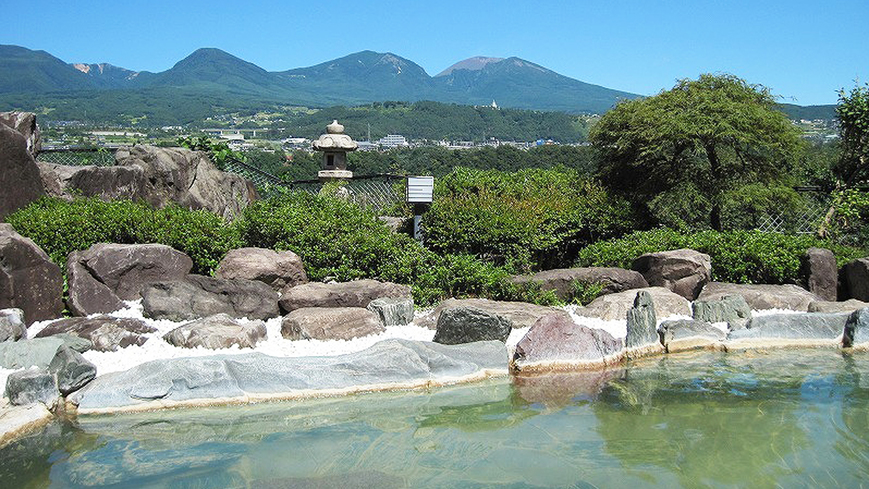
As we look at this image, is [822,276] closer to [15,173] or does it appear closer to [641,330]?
[641,330]

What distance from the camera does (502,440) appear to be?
5891 mm

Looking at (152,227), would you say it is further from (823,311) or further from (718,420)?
(823,311)

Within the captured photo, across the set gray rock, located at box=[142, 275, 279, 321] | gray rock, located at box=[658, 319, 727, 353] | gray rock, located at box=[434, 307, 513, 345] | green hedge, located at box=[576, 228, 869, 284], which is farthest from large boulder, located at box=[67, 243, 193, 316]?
green hedge, located at box=[576, 228, 869, 284]

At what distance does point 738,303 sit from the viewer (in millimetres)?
8852

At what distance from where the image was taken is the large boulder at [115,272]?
8180 mm

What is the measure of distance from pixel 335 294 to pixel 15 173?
15.1 feet

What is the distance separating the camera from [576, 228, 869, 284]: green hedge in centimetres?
1017

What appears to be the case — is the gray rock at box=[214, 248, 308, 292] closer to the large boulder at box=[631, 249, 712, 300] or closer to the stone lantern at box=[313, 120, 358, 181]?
the large boulder at box=[631, 249, 712, 300]

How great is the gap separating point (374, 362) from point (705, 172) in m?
7.58

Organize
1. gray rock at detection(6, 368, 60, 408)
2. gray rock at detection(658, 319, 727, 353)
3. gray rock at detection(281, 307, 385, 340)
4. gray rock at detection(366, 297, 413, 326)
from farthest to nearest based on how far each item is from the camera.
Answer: gray rock at detection(366, 297, 413, 326) → gray rock at detection(658, 319, 727, 353) → gray rock at detection(281, 307, 385, 340) → gray rock at detection(6, 368, 60, 408)

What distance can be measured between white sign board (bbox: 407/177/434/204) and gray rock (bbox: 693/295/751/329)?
400 cm

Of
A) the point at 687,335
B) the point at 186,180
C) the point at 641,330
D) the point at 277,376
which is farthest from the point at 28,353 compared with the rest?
the point at 687,335

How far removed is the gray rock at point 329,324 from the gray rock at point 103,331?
1.43m

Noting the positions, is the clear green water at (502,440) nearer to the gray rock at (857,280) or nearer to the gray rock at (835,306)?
the gray rock at (835,306)
